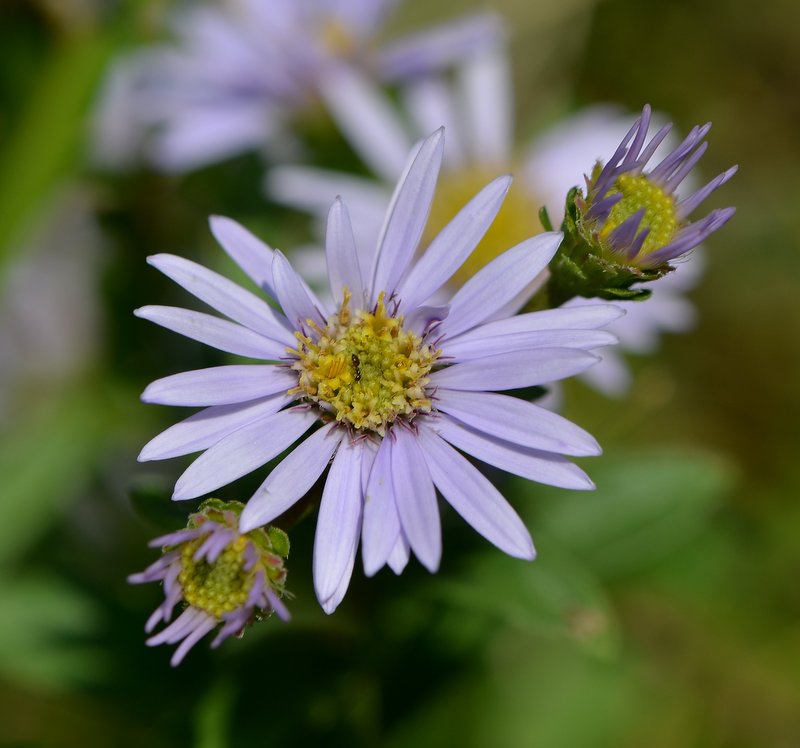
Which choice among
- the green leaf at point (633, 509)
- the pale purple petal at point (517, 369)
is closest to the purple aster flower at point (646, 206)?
the pale purple petal at point (517, 369)

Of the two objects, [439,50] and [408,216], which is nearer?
[408,216]

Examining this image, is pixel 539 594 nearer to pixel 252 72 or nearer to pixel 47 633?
pixel 47 633

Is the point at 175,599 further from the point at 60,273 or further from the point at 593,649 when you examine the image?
the point at 60,273

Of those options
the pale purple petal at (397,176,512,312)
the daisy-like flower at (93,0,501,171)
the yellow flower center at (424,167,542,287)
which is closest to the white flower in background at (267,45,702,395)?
the yellow flower center at (424,167,542,287)

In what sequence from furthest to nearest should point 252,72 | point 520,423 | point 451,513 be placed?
point 252,72, point 451,513, point 520,423

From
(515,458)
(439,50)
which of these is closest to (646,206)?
(515,458)

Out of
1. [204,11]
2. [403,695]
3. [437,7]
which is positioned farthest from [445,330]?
[437,7]

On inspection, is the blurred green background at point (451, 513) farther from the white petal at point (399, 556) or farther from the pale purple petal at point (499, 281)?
the pale purple petal at point (499, 281)
